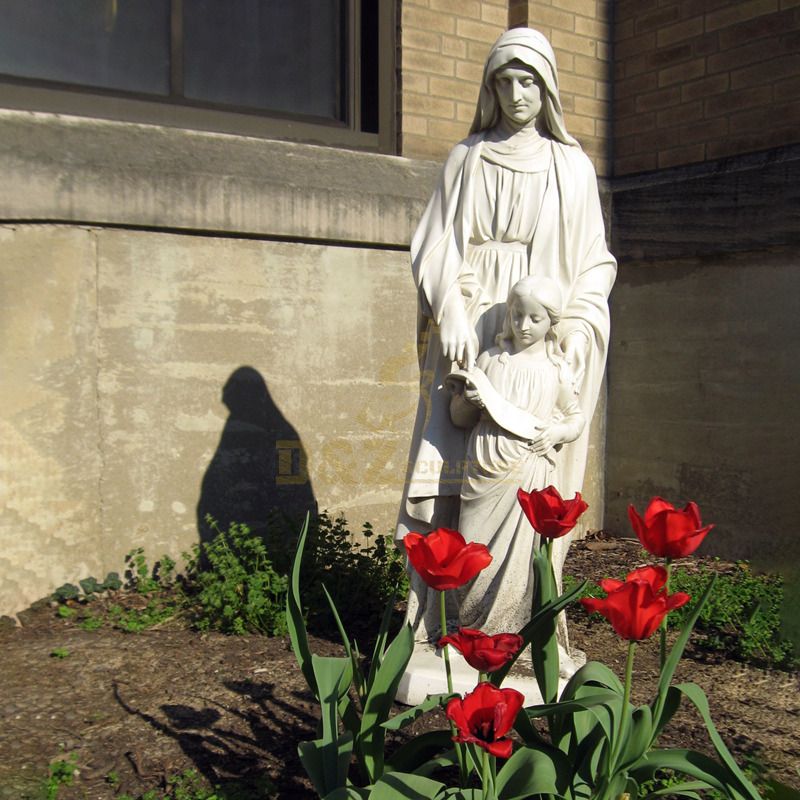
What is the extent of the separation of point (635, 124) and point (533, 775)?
5629 mm

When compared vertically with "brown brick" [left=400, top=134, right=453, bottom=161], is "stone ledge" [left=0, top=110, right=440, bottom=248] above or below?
below

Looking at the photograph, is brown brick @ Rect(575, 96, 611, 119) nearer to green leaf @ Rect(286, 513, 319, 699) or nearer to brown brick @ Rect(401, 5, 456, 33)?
brown brick @ Rect(401, 5, 456, 33)

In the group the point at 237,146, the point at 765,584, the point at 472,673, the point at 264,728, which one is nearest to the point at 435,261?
the point at 472,673

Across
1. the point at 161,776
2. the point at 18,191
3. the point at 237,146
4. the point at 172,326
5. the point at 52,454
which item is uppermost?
the point at 237,146

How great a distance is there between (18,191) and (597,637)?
360cm

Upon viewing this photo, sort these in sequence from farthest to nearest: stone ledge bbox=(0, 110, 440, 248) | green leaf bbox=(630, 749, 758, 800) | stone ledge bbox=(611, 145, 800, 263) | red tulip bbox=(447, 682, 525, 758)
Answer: stone ledge bbox=(611, 145, 800, 263) → stone ledge bbox=(0, 110, 440, 248) → green leaf bbox=(630, 749, 758, 800) → red tulip bbox=(447, 682, 525, 758)

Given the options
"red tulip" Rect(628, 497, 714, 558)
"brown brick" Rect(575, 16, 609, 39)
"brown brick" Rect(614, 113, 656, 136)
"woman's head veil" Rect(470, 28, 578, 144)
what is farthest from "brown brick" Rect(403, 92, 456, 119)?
"red tulip" Rect(628, 497, 714, 558)

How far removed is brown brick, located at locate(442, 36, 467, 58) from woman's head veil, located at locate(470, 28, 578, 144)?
101 inches

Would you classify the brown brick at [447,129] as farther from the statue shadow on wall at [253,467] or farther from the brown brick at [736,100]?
the statue shadow on wall at [253,467]

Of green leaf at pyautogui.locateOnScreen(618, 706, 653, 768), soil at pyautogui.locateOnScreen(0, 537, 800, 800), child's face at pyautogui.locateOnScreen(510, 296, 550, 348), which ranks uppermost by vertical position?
child's face at pyautogui.locateOnScreen(510, 296, 550, 348)

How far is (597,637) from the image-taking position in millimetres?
4832

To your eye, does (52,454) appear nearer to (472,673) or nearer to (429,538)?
(472,673)

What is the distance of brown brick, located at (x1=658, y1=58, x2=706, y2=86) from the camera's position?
6609 mm

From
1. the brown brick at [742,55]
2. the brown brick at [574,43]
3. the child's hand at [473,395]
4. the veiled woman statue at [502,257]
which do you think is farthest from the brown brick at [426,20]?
the child's hand at [473,395]
